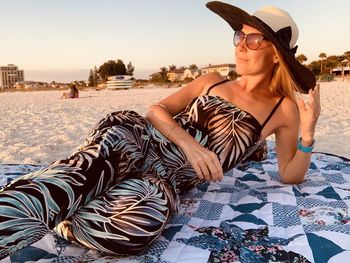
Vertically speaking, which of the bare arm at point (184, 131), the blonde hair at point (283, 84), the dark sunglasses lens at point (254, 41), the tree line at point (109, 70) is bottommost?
the bare arm at point (184, 131)

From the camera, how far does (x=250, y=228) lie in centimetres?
167

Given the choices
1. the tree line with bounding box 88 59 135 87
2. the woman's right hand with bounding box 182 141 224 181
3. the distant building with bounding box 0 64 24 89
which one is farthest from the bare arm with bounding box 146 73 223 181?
the distant building with bounding box 0 64 24 89

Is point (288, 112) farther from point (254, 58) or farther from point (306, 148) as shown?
point (254, 58)

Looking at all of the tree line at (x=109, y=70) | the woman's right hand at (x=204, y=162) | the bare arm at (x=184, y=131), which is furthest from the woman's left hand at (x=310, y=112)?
the tree line at (x=109, y=70)

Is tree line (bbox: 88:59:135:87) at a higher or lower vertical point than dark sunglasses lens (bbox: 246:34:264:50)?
higher

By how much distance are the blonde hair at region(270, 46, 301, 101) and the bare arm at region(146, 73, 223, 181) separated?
30 cm

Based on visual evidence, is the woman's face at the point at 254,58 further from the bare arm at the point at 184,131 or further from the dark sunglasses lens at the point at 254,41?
the bare arm at the point at 184,131

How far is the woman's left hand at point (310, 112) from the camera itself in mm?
1898

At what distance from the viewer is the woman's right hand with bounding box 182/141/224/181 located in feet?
5.28

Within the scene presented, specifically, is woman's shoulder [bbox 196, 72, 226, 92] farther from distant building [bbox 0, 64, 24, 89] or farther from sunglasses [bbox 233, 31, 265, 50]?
distant building [bbox 0, 64, 24, 89]

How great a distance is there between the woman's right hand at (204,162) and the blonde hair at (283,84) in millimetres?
643

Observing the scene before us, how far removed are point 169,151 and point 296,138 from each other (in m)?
0.76

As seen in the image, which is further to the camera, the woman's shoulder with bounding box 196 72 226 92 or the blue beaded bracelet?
the woman's shoulder with bounding box 196 72 226 92

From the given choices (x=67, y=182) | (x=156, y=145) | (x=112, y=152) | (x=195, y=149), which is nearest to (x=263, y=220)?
(x=195, y=149)
